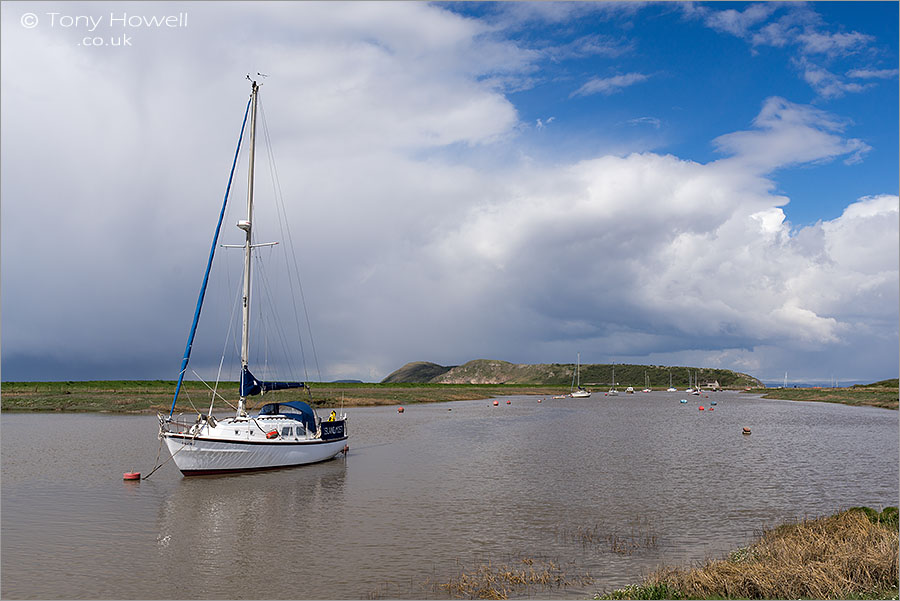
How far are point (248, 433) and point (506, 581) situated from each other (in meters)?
21.9

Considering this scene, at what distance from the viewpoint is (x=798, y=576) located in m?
13.0

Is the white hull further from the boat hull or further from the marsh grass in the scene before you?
the marsh grass

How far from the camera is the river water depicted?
1692 cm

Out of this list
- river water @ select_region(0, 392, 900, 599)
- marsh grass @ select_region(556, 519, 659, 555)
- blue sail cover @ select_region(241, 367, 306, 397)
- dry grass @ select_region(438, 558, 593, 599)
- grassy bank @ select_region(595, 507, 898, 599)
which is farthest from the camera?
blue sail cover @ select_region(241, 367, 306, 397)

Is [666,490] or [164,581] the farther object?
[666,490]

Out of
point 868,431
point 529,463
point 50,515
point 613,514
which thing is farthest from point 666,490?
point 868,431

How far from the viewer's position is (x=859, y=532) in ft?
55.2

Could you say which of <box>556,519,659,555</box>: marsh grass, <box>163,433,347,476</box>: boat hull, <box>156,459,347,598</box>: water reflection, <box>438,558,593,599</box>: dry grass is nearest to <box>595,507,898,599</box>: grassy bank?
<box>438,558,593,599</box>: dry grass

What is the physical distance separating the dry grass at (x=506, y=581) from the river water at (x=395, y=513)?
0.86ft

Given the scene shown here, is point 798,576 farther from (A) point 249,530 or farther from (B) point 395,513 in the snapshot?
(A) point 249,530

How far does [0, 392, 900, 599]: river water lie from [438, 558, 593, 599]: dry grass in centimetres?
26

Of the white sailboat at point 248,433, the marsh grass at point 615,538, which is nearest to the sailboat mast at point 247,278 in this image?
the white sailboat at point 248,433

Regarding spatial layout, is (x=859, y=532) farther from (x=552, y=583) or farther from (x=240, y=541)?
(x=240, y=541)

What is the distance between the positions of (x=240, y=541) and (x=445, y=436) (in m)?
38.3
